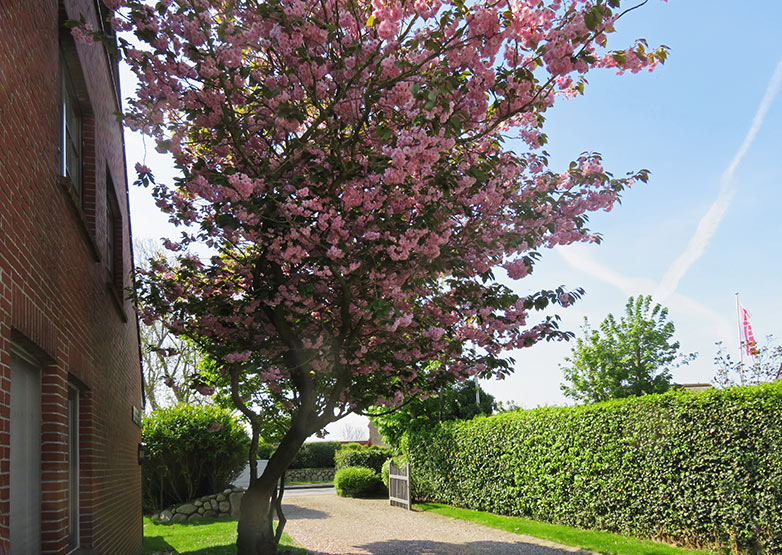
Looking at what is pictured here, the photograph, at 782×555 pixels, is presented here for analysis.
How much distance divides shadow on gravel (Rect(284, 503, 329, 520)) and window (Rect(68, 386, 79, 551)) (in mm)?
12785

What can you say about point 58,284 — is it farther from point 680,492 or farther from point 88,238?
point 680,492

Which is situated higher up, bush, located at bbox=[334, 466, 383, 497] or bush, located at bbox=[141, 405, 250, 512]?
bush, located at bbox=[141, 405, 250, 512]

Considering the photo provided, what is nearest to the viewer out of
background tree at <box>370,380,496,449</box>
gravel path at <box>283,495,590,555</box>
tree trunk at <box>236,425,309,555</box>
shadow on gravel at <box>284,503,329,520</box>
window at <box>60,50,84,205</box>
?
window at <box>60,50,84,205</box>

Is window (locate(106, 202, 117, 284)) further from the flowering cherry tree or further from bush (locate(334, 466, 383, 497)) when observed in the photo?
bush (locate(334, 466, 383, 497))

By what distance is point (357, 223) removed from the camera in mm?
7484

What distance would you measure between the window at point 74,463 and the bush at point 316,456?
33.3 m

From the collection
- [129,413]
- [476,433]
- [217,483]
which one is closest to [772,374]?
[476,433]

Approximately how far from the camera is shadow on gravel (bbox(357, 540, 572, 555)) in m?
11.7

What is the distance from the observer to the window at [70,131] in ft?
20.3

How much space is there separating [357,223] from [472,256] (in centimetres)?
149

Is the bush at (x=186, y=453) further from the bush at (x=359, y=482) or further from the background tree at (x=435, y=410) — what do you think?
the bush at (x=359, y=482)

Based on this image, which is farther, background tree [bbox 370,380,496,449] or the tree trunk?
background tree [bbox 370,380,496,449]

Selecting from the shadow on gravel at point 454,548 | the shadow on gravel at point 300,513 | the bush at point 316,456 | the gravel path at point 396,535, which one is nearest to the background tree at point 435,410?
the gravel path at point 396,535

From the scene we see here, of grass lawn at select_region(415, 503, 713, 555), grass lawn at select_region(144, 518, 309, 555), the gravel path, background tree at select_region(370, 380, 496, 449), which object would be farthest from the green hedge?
grass lawn at select_region(144, 518, 309, 555)
